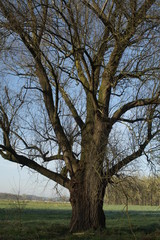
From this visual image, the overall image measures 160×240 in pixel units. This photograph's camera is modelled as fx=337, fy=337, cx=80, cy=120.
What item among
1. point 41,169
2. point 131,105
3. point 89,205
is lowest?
point 89,205

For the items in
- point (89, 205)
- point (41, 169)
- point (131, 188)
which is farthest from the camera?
point (41, 169)

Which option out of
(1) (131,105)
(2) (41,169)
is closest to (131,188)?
(1) (131,105)

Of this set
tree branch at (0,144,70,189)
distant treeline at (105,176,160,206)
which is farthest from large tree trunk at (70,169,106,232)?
distant treeline at (105,176,160,206)

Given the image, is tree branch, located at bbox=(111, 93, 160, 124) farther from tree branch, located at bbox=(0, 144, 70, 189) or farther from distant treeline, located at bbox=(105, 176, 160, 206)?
tree branch, located at bbox=(0, 144, 70, 189)

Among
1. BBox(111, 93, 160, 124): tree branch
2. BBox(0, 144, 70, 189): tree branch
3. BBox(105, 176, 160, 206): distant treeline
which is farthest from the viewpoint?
BBox(0, 144, 70, 189): tree branch

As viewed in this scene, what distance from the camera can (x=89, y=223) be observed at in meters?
9.42

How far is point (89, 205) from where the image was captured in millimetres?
9500

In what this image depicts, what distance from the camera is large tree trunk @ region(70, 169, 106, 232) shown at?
941cm

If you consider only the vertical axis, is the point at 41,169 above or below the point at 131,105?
below

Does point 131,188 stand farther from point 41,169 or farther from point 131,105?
point 41,169

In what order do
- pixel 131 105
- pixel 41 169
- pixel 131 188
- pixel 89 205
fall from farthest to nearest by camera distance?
pixel 41 169 < pixel 131 105 < pixel 89 205 < pixel 131 188

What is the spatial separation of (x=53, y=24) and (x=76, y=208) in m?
5.09

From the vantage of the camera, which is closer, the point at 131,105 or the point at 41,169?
the point at 131,105

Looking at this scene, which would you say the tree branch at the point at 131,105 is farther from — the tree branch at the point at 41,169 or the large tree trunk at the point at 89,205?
the tree branch at the point at 41,169
